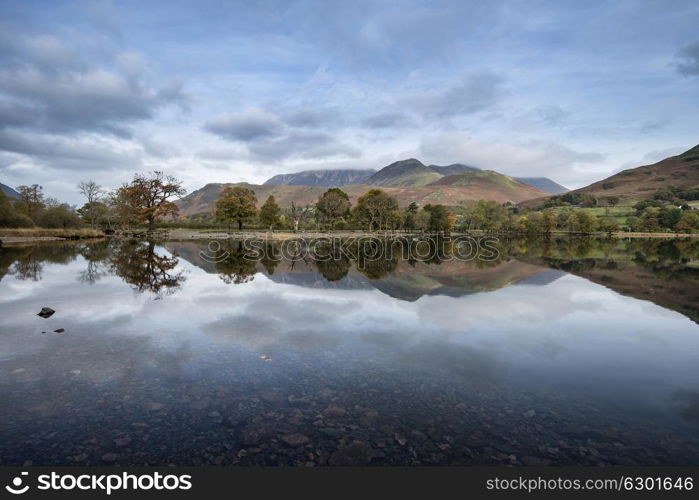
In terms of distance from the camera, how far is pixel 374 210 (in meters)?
127

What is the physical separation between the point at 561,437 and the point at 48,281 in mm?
31723

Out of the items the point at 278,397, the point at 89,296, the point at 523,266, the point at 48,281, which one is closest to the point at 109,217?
the point at 48,281

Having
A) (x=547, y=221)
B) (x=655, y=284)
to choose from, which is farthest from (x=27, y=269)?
(x=547, y=221)

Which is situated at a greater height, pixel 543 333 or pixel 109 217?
pixel 109 217

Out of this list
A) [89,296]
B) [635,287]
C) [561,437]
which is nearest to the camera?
[561,437]

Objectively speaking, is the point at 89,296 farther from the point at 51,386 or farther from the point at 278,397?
the point at 278,397

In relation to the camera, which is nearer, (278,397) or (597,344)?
(278,397)

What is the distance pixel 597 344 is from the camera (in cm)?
1463

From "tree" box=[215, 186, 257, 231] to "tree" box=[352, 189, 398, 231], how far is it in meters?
40.1

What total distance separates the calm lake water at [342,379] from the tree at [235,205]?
257ft

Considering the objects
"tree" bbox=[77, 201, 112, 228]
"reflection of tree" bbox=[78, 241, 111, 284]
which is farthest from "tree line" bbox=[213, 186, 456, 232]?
"reflection of tree" bbox=[78, 241, 111, 284]

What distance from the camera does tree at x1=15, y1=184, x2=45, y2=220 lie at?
3506 inches

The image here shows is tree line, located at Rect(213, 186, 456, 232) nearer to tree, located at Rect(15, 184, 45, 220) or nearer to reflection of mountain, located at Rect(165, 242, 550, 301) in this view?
tree, located at Rect(15, 184, 45, 220)

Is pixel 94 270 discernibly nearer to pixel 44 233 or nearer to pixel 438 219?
pixel 44 233
